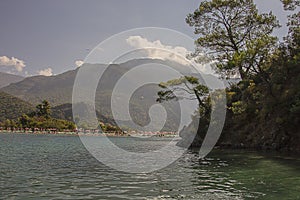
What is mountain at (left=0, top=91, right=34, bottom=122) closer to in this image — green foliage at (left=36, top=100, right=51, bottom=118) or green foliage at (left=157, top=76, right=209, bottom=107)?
green foliage at (left=36, top=100, right=51, bottom=118)

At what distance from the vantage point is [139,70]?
17.8m

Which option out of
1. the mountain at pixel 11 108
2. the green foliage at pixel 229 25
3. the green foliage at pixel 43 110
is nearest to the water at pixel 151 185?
the green foliage at pixel 229 25

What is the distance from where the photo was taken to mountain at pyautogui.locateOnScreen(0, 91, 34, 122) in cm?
16679

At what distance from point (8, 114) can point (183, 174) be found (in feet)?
569

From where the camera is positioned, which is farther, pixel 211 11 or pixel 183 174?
pixel 211 11

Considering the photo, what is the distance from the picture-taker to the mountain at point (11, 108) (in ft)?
547

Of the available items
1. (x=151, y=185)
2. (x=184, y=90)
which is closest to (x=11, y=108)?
(x=184, y=90)

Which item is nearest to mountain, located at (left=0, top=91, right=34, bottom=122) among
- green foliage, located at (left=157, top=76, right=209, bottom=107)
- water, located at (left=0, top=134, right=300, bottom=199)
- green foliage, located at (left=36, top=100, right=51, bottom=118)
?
green foliage, located at (left=36, top=100, right=51, bottom=118)

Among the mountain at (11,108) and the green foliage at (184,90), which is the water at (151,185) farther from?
the mountain at (11,108)

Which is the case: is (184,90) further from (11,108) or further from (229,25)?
(11,108)

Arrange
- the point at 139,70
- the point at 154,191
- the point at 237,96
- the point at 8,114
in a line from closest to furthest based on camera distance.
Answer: the point at 154,191
the point at 139,70
the point at 237,96
the point at 8,114

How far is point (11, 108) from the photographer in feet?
568

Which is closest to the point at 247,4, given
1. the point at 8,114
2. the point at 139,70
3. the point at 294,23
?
the point at 294,23

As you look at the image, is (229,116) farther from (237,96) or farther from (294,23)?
(294,23)
